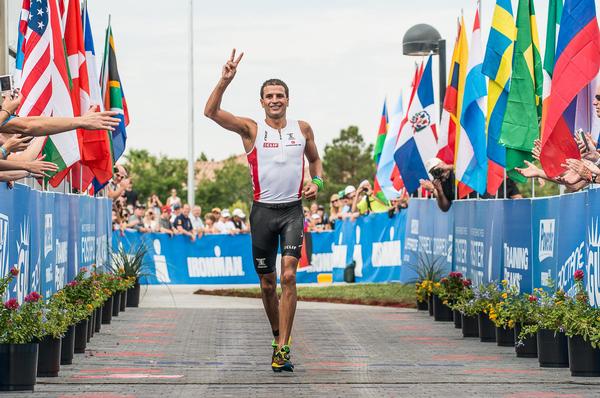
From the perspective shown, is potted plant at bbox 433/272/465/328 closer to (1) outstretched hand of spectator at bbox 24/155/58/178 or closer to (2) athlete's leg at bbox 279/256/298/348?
(2) athlete's leg at bbox 279/256/298/348

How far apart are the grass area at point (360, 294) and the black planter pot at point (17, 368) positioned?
37.6 feet

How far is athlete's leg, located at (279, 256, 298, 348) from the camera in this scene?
1123cm

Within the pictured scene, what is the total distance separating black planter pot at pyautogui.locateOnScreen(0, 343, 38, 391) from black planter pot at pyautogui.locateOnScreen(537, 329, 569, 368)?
4601 mm

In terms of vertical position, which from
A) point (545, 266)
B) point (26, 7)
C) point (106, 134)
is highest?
point (26, 7)

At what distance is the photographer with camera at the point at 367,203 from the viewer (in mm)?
31266

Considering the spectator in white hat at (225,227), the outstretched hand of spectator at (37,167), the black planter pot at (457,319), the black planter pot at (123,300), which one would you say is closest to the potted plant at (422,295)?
the black planter pot at (457,319)

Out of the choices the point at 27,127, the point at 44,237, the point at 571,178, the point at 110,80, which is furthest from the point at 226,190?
the point at 27,127

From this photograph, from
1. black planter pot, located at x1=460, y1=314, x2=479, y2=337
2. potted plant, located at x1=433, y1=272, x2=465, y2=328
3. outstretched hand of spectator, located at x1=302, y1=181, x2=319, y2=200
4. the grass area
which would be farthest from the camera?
the grass area

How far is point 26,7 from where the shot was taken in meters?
14.8

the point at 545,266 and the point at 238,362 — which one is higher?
the point at 545,266

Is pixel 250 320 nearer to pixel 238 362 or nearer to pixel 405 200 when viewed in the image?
pixel 238 362

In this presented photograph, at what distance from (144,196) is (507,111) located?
9501cm

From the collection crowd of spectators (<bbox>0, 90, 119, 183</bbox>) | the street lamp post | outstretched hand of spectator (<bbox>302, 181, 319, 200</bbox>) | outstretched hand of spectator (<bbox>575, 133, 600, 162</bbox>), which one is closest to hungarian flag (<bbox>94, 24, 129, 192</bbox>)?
the street lamp post

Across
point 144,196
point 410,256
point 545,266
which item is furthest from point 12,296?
point 144,196
